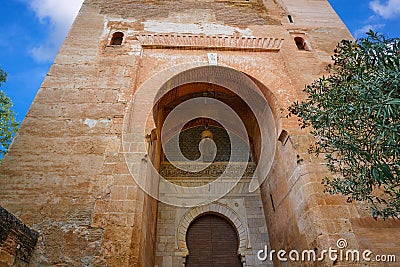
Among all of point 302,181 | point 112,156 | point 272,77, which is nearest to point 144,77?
point 112,156

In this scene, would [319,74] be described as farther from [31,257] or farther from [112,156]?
[31,257]

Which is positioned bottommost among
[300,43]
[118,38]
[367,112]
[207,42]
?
[367,112]

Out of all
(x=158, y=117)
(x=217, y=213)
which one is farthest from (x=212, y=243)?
(x=158, y=117)

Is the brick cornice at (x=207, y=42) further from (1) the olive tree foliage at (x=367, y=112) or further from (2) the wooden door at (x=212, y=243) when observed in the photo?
(2) the wooden door at (x=212, y=243)

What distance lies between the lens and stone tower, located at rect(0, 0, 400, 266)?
373 centimetres

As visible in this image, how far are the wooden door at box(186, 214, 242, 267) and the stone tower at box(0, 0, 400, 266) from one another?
0.02 metres

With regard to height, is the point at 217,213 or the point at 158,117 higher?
the point at 158,117

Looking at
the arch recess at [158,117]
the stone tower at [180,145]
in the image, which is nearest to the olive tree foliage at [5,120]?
the stone tower at [180,145]

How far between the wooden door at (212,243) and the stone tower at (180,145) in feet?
0.08

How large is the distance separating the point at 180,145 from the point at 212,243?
2.81 m

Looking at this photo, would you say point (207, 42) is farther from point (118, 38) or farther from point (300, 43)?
point (300, 43)

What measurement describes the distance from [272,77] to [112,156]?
351 centimetres

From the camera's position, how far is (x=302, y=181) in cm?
423

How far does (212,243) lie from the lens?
6.05 m
